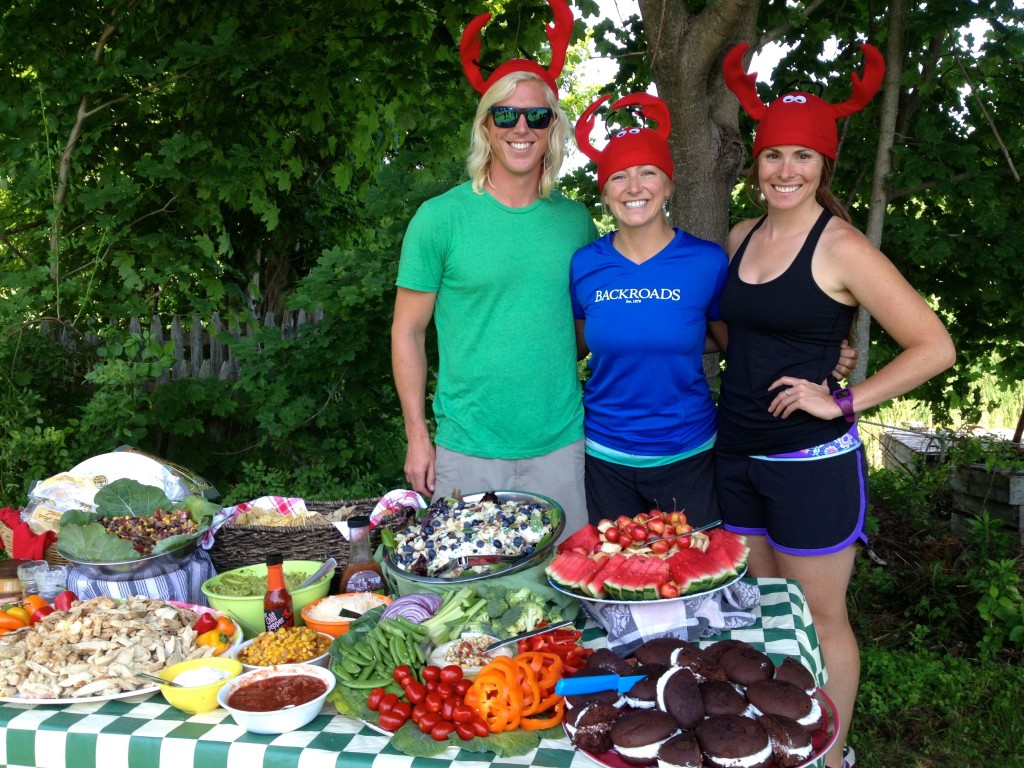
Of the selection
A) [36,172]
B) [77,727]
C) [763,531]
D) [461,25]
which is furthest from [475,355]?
[36,172]

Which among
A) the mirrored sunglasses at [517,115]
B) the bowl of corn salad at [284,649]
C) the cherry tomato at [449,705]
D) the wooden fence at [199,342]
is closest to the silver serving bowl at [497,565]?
the bowl of corn salad at [284,649]

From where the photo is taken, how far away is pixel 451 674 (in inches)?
70.9

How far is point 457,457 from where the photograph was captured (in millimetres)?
3035

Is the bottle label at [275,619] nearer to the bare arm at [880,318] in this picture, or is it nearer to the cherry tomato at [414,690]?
the cherry tomato at [414,690]

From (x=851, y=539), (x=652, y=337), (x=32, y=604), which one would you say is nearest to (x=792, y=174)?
(x=652, y=337)

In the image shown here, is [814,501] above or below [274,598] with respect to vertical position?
above

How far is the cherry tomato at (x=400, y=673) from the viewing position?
1807mm

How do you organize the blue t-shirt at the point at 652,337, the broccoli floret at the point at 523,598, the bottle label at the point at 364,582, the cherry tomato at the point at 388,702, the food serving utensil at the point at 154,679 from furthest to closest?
1. the blue t-shirt at the point at 652,337
2. the bottle label at the point at 364,582
3. the broccoli floret at the point at 523,598
4. the food serving utensil at the point at 154,679
5. the cherry tomato at the point at 388,702

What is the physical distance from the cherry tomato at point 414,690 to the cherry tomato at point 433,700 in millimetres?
13

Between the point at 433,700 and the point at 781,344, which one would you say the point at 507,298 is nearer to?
the point at 781,344

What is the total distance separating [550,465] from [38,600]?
1.63 m

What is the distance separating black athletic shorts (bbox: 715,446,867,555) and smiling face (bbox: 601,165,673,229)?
89 centimetres

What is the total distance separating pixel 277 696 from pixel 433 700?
0.36 metres

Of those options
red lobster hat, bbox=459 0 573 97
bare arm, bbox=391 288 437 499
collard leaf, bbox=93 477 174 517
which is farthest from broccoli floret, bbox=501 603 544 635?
red lobster hat, bbox=459 0 573 97
